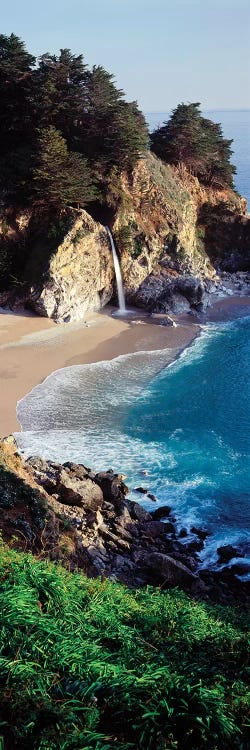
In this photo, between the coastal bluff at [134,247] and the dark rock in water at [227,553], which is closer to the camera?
the dark rock in water at [227,553]

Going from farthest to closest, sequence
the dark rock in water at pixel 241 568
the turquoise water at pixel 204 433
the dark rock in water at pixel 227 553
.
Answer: the turquoise water at pixel 204 433 → the dark rock in water at pixel 227 553 → the dark rock in water at pixel 241 568

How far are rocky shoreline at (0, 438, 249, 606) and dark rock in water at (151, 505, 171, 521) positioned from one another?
0.03 m

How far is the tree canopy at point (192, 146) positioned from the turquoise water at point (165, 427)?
1887 cm

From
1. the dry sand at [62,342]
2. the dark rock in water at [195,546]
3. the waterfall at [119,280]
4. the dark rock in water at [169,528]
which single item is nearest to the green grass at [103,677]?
the dark rock in water at [195,546]

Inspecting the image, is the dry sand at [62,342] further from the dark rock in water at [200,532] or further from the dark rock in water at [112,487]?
the dark rock in water at [200,532]

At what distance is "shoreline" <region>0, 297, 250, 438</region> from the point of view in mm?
25797

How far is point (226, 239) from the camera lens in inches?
1724

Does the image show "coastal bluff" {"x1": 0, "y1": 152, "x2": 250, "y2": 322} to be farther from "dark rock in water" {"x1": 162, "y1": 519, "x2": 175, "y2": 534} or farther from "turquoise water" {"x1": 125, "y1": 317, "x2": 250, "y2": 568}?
"dark rock in water" {"x1": 162, "y1": 519, "x2": 175, "y2": 534}

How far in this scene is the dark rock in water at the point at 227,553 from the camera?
14945 millimetres

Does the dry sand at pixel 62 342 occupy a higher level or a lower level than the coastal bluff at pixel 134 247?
lower

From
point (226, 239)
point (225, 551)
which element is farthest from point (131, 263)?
point (225, 551)

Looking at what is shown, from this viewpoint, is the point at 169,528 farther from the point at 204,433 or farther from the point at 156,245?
A: the point at 156,245

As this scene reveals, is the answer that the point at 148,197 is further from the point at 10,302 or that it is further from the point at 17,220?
the point at 10,302

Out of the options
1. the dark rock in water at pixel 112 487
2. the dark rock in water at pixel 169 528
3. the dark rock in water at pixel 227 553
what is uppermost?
the dark rock in water at pixel 112 487
